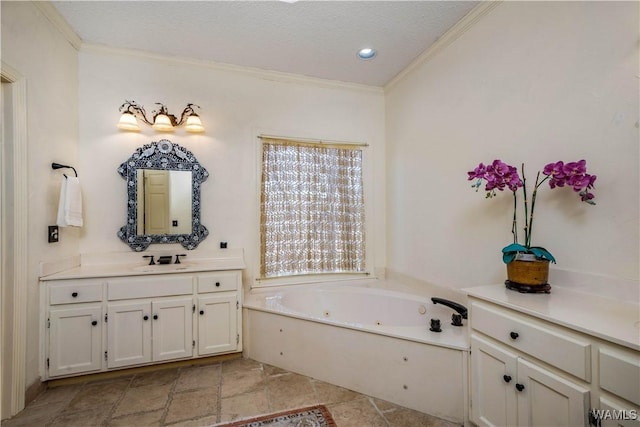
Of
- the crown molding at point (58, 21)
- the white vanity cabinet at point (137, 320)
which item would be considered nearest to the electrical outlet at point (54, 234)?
the white vanity cabinet at point (137, 320)

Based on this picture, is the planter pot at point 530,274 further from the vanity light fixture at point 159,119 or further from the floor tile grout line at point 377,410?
the vanity light fixture at point 159,119

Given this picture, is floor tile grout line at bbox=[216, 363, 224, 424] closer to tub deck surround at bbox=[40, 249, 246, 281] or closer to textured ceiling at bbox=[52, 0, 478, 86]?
tub deck surround at bbox=[40, 249, 246, 281]

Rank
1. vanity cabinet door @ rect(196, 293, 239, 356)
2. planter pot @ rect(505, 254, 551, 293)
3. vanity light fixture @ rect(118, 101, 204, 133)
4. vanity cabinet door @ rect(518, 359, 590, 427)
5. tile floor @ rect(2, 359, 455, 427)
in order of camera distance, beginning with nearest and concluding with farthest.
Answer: vanity cabinet door @ rect(518, 359, 590, 427), planter pot @ rect(505, 254, 551, 293), tile floor @ rect(2, 359, 455, 427), vanity cabinet door @ rect(196, 293, 239, 356), vanity light fixture @ rect(118, 101, 204, 133)

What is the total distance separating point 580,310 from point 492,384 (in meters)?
0.56

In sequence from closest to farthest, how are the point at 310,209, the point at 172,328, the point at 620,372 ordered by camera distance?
the point at 620,372 → the point at 172,328 → the point at 310,209

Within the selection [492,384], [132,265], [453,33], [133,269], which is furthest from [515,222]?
[132,265]

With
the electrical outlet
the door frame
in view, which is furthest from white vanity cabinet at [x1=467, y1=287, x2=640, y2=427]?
the electrical outlet

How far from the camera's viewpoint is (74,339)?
202 centimetres

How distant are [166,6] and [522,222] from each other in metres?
2.87

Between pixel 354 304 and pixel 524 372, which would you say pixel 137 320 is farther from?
pixel 524 372

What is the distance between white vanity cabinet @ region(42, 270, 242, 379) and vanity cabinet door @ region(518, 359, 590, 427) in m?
1.98

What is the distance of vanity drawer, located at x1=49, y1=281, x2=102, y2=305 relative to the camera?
1985 mm

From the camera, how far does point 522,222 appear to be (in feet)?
5.85

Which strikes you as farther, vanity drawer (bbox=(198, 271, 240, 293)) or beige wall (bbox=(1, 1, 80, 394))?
vanity drawer (bbox=(198, 271, 240, 293))
